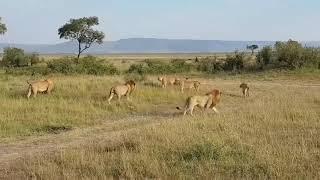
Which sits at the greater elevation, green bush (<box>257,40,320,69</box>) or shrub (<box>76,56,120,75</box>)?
green bush (<box>257,40,320,69</box>)

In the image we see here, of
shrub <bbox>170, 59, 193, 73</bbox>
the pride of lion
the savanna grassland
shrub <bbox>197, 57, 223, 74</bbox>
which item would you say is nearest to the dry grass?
A: the savanna grassland

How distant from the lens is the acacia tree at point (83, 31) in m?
63.8

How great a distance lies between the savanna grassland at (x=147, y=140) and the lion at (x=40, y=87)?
0.94 ft

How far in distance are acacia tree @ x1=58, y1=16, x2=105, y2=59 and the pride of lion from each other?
41418 millimetres

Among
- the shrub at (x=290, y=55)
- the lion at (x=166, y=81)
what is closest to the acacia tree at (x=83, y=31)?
the shrub at (x=290, y=55)

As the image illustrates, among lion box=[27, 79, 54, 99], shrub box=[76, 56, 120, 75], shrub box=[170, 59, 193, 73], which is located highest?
lion box=[27, 79, 54, 99]

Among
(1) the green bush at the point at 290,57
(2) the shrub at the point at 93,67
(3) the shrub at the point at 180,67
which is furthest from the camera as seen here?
(3) the shrub at the point at 180,67

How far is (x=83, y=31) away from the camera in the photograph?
2534 inches

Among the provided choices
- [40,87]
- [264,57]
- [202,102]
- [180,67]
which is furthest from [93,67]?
[202,102]

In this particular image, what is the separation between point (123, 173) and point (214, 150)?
1.61 metres

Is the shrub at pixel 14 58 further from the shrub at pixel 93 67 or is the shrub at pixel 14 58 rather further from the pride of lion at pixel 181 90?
the pride of lion at pixel 181 90

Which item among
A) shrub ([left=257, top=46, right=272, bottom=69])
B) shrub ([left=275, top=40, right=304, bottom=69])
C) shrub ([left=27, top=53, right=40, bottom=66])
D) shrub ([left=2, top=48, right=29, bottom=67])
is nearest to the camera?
shrub ([left=275, top=40, right=304, bottom=69])

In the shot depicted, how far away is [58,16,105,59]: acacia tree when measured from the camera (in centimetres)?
6375

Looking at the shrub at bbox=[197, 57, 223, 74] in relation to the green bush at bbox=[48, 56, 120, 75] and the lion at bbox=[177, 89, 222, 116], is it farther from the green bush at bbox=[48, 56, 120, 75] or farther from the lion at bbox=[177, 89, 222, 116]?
the lion at bbox=[177, 89, 222, 116]
